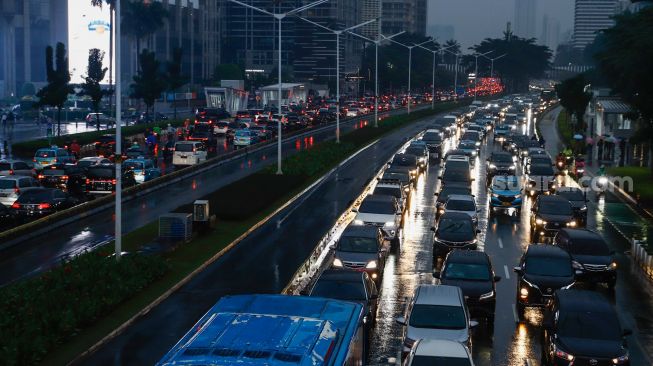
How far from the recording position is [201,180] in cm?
5909

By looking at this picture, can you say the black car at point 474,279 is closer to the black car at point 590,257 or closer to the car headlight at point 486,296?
the car headlight at point 486,296

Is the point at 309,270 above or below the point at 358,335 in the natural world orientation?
below

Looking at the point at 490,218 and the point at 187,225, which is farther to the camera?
the point at 490,218

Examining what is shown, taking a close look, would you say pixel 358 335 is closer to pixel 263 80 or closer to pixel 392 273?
pixel 392 273

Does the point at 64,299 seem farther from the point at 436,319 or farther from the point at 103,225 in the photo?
the point at 103,225

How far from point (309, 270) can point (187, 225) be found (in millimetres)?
6755

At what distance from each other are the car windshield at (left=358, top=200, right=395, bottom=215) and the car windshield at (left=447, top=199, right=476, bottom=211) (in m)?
3.05

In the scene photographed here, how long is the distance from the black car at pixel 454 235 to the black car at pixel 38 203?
17296 mm

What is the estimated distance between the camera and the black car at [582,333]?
20562 millimetres

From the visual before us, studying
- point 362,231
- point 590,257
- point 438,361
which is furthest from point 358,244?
point 438,361

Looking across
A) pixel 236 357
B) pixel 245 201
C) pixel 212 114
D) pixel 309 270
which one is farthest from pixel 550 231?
pixel 212 114

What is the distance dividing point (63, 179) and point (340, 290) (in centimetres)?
3174

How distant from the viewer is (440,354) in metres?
17.9

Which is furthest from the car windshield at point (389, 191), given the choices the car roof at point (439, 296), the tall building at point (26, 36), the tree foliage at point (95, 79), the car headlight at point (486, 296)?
the tall building at point (26, 36)
